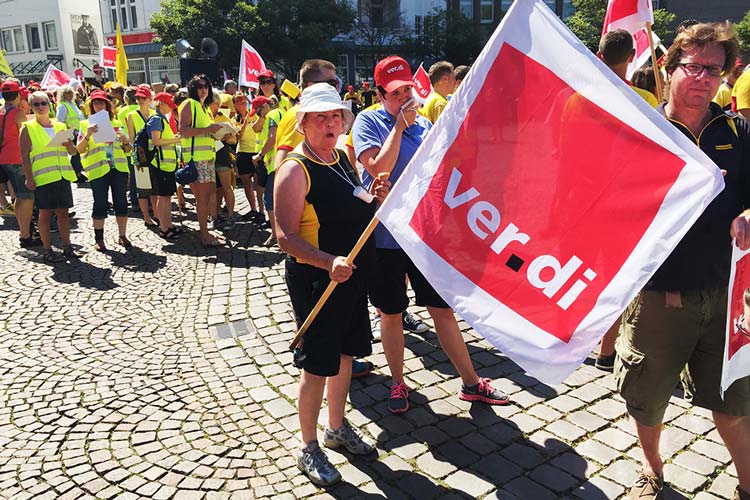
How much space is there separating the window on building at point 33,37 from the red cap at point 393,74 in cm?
6494

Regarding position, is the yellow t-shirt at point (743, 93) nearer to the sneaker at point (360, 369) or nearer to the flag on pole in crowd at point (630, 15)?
the flag on pole in crowd at point (630, 15)

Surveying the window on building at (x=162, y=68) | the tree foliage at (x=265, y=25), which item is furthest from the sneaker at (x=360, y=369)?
the window on building at (x=162, y=68)

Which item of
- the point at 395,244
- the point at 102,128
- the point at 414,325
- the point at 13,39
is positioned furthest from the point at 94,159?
the point at 13,39

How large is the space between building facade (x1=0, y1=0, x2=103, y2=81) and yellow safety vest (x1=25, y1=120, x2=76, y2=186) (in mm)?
54139

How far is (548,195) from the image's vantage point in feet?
7.79

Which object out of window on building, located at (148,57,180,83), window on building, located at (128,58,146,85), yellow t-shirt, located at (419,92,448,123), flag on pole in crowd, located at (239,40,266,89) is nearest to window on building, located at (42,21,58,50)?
window on building, located at (128,58,146,85)

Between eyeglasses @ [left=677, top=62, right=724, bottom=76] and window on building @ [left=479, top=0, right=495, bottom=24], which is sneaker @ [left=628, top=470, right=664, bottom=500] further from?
window on building @ [left=479, top=0, right=495, bottom=24]

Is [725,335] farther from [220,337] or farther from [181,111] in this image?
[181,111]

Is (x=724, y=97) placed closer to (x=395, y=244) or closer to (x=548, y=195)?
(x=395, y=244)

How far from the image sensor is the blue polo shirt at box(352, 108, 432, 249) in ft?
12.5

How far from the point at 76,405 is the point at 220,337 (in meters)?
1.38

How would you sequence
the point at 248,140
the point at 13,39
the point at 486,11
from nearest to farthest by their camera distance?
the point at 248,140 → the point at 486,11 → the point at 13,39

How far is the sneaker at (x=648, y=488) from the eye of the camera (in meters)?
2.96

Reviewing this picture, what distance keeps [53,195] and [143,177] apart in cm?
153
